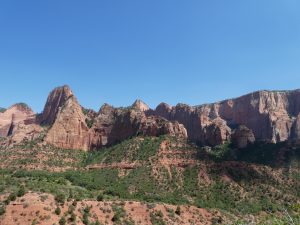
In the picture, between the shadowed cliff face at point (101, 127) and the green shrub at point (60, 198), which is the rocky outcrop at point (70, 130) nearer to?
the shadowed cliff face at point (101, 127)

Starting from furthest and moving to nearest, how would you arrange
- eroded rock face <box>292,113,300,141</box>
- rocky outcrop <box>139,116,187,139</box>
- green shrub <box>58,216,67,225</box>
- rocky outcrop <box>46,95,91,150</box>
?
eroded rock face <box>292,113,300,141</box>
rocky outcrop <box>46,95,91,150</box>
rocky outcrop <box>139,116,187,139</box>
green shrub <box>58,216,67,225</box>

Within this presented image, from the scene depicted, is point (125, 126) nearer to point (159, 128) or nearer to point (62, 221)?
point (159, 128)

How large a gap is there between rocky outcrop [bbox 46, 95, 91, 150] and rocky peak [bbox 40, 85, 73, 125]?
2091cm

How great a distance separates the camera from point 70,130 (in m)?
134

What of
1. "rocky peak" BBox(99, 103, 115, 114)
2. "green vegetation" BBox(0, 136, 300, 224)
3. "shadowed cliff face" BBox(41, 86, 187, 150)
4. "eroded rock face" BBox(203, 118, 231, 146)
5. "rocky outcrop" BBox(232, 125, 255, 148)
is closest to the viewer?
"green vegetation" BBox(0, 136, 300, 224)

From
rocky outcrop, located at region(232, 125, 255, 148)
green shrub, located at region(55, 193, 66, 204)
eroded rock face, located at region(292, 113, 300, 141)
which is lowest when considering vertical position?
green shrub, located at region(55, 193, 66, 204)

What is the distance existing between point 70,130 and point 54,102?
37.8 m

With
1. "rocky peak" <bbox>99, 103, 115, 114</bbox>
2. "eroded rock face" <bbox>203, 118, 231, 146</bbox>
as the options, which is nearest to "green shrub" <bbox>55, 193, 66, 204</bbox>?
"rocky peak" <bbox>99, 103, 115, 114</bbox>

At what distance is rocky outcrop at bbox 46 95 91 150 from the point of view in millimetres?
129250

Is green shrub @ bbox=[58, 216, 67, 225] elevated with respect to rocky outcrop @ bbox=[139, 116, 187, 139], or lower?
lower

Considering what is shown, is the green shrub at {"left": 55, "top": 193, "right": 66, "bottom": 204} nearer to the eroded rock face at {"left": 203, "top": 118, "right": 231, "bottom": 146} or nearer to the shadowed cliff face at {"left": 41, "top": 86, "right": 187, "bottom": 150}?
the shadowed cliff face at {"left": 41, "top": 86, "right": 187, "bottom": 150}

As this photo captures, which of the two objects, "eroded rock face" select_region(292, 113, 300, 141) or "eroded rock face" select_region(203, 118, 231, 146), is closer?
"eroded rock face" select_region(203, 118, 231, 146)

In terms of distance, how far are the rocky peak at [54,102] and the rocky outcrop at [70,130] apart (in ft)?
68.6

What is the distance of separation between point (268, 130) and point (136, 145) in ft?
313
